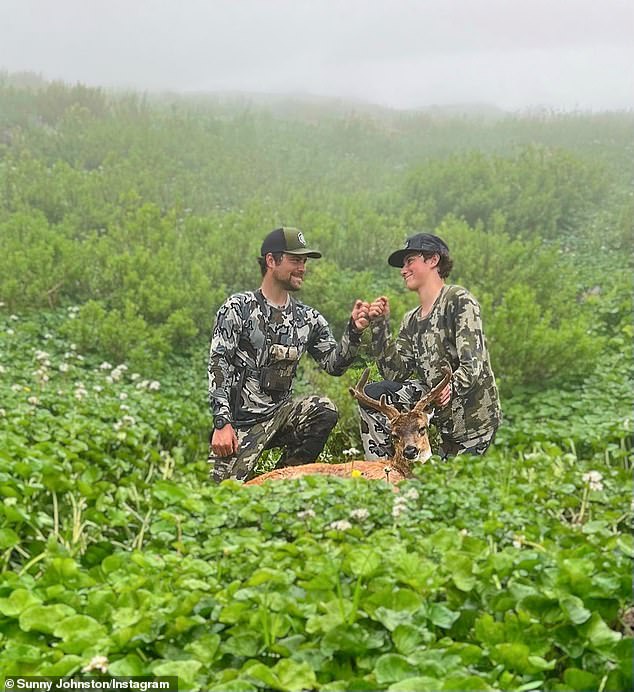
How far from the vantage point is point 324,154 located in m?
18.3

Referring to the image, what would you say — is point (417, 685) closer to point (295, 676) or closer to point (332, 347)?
point (295, 676)

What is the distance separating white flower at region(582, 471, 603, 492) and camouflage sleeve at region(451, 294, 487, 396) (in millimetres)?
1165

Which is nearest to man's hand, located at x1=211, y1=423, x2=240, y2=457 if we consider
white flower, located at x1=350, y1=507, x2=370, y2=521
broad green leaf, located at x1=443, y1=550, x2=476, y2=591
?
white flower, located at x1=350, y1=507, x2=370, y2=521

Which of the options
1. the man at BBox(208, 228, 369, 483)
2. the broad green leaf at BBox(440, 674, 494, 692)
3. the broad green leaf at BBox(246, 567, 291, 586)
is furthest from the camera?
the man at BBox(208, 228, 369, 483)

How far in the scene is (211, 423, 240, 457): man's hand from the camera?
16.7 feet

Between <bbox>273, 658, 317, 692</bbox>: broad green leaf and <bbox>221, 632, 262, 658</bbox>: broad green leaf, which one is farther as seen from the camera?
<bbox>221, 632, 262, 658</bbox>: broad green leaf

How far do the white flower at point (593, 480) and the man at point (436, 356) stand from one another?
1.19m

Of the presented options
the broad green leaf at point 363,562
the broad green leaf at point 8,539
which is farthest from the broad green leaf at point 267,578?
the broad green leaf at point 8,539

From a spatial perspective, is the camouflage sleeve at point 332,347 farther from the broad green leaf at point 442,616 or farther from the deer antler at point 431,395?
the broad green leaf at point 442,616

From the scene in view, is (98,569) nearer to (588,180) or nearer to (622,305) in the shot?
(622,305)

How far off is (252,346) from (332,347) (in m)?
0.58

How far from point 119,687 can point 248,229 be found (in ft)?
31.1

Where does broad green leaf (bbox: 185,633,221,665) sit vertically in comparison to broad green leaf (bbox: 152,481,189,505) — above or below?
above

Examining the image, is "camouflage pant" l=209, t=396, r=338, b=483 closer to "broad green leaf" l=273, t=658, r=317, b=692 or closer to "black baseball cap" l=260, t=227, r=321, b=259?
"black baseball cap" l=260, t=227, r=321, b=259
